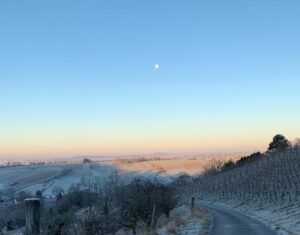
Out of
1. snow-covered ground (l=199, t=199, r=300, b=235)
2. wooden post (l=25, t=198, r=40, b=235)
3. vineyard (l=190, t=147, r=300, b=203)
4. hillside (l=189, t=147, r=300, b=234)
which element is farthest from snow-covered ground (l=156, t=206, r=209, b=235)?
wooden post (l=25, t=198, r=40, b=235)

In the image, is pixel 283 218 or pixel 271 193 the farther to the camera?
pixel 271 193

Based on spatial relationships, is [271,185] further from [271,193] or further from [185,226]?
[185,226]

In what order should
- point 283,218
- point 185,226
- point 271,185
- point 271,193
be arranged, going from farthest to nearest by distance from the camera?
1. point 271,185
2. point 271,193
3. point 283,218
4. point 185,226

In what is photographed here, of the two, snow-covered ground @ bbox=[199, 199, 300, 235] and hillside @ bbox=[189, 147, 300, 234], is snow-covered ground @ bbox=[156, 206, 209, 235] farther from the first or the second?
hillside @ bbox=[189, 147, 300, 234]

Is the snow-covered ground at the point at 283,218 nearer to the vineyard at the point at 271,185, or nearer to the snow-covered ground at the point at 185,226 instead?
the vineyard at the point at 271,185

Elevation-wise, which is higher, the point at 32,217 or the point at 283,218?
the point at 32,217

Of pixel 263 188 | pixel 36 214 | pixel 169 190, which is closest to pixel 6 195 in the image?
pixel 263 188

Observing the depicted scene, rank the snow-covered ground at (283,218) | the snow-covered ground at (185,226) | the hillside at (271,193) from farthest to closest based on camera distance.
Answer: the hillside at (271,193) → the snow-covered ground at (185,226) → the snow-covered ground at (283,218)

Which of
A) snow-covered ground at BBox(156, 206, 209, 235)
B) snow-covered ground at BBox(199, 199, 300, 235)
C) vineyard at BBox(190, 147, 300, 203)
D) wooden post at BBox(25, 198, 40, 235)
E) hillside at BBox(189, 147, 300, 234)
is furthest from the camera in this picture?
vineyard at BBox(190, 147, 300, 203)

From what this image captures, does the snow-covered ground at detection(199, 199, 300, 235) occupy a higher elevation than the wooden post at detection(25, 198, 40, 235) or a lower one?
lower

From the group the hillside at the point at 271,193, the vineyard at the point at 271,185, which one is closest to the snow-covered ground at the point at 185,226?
the hillside at the point at 271,193

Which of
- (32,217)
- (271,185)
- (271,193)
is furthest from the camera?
(271,185)

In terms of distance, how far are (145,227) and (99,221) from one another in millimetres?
10892

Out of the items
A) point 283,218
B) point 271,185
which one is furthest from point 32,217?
point 271,185
